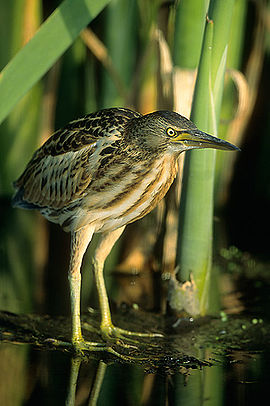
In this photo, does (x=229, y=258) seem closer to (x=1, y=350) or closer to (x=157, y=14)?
(x=157, y=14)

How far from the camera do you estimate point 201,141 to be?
10.3 feet

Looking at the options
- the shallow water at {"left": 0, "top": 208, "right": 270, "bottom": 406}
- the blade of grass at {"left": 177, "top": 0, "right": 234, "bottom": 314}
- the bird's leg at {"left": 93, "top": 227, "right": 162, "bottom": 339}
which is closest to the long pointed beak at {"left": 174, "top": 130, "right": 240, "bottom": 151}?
the blade of grass at {"left": 177, "top": 0, "right": 234, "bottom": 314}

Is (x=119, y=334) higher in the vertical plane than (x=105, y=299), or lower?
lower

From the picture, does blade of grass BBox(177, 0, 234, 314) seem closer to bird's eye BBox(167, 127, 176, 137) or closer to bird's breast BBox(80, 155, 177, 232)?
bird's breast BBox(80, 155, 177, 232)

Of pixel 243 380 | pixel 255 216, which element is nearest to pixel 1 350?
pixel 243 380

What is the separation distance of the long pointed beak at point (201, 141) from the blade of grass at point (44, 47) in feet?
2.07

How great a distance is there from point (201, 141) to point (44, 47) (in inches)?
29.9

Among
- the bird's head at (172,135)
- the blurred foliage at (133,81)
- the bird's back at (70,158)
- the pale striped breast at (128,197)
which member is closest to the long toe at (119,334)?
the pale striped breast at (128,197)

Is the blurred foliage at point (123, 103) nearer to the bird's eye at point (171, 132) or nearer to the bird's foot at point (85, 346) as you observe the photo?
the bird's foot at point (85, 346)

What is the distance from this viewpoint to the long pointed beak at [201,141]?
123 inches

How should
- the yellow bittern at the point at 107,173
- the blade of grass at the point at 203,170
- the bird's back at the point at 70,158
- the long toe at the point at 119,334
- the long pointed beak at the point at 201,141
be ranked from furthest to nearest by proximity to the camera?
the long toe at the point at 119,334, the bird's back at the point at 70,158, the blade of grass at the point at 203,170, the yellow bittern at the point at 107,173, the long pointed beak at the point at 201,141

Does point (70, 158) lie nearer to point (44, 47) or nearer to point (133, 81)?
point (44, 47)

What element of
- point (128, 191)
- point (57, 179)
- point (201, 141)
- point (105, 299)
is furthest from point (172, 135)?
point (105, 299)

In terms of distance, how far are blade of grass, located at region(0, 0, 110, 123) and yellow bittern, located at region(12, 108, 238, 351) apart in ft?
1.65
